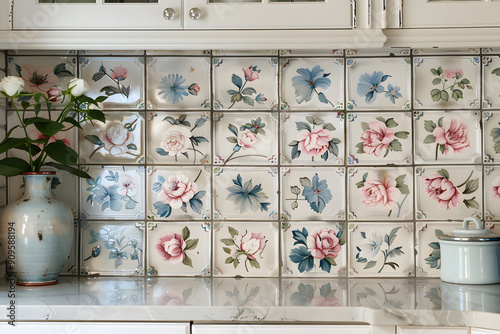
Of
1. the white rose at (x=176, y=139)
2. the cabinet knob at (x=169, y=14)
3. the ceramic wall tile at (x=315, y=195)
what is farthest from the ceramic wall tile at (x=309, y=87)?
the cabinet knob at (x=169, y=14)

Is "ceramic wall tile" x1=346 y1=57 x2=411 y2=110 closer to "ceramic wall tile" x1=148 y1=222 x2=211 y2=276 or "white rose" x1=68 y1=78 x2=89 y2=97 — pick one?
"ceramic wall tile" x1=148 y1=222 x2=211 y2=276

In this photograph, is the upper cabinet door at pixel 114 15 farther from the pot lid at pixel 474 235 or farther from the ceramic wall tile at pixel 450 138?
the pot lid at pixel 474 235

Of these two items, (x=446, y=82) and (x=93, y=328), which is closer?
(x=93, y=328)

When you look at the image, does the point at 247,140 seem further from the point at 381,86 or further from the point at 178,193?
the point at 381,86

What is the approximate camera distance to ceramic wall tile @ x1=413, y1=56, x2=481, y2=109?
1.75m

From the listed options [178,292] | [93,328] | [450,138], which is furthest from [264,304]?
[450,138]

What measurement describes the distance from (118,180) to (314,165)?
0.62 meters

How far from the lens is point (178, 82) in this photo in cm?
177

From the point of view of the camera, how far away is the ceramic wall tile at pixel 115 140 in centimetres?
177

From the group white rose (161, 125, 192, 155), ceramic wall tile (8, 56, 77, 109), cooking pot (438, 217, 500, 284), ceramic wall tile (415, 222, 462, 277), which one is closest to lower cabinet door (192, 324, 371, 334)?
cooking pot (438, 217, 500, 284)

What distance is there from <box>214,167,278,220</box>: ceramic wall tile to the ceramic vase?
46cm

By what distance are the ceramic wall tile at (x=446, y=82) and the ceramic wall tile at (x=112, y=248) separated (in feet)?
3.22

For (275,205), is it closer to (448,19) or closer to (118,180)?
(118,180)

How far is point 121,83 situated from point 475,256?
117 centimetres
